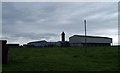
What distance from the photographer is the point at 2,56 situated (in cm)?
1969

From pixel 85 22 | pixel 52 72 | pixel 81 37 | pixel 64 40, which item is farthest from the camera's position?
pixel 64 40

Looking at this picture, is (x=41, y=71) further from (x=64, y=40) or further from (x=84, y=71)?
(x=64, y=40)

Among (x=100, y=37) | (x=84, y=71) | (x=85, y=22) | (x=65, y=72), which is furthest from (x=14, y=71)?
(x=100, y=37)

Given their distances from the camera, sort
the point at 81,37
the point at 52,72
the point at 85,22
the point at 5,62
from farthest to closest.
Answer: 1. the point at 81,37
2. the point at 85,22
3. the point at 5,62
4. the point at 52,72

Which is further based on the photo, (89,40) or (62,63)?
(89,40)

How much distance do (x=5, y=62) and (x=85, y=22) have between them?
31509mm

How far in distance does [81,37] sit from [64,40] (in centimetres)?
967

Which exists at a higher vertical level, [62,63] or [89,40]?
[89,40]

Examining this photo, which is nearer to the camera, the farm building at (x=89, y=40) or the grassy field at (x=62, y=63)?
the grassy field at (x=62, y=63)

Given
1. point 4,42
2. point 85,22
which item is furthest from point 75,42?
point 4,42

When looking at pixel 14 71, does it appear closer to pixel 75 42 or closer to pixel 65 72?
pixel 65 72

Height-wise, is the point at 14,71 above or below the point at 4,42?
below

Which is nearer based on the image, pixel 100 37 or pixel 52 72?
pixel 52 72

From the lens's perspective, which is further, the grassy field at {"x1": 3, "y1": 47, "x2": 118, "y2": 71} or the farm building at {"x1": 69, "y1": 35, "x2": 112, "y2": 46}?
the farm building at {"x1": 69, "y1": 35, "x2": 112, "y2": 46}
